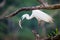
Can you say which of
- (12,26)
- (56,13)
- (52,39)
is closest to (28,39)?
(12,26)

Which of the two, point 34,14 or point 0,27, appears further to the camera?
point 0,27

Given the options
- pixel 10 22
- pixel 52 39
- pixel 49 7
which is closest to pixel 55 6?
pixel 49 7

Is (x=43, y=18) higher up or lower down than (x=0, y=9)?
higher up

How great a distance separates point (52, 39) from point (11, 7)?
268 centimetres

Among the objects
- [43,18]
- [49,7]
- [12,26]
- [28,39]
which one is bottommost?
[28,39]

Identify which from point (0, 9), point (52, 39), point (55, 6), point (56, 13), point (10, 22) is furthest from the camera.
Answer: point (0, 9)

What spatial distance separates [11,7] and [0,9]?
0.26m

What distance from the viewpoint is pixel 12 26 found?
10.9 feet

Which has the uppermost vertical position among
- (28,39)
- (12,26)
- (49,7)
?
(49,7)

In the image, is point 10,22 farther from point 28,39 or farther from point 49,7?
point 49,7

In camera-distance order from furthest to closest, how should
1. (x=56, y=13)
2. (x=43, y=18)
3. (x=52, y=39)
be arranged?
(x=56, y=13)
(x=43, y=18)
(x=52, y=39)

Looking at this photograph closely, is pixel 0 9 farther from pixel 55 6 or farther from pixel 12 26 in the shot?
pixel 55 6

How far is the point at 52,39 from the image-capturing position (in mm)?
1000

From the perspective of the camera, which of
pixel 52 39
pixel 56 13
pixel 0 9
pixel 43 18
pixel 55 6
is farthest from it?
pixel 0 9
